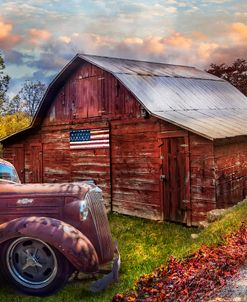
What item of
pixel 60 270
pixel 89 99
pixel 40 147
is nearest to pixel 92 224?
pixel 60 270

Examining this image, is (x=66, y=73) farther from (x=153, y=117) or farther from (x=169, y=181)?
(x=169, y=181)

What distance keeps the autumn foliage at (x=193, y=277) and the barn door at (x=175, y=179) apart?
270 inches

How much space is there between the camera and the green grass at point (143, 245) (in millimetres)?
5684

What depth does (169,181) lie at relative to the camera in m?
12.8

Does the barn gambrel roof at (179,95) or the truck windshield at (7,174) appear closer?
the truck windshield at (7,174)

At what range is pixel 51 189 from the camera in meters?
6.01

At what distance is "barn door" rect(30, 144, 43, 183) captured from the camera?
58.8 feet

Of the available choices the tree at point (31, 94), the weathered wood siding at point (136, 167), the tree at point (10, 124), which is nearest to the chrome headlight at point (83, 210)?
the weathered wood siding at point (136, 167)

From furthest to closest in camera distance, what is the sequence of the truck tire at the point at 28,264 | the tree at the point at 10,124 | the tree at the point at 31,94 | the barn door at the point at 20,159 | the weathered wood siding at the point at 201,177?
the tree at the point at 31,94 → the tree at the point at 10,124 → the barn door at the point at 20,159 → the weathered wood siding at the point at 201,177 → the truck tire at the point at 28,264

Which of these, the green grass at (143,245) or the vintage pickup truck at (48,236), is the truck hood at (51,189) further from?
the green grass at (143,245)

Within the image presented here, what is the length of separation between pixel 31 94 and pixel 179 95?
1849 inches

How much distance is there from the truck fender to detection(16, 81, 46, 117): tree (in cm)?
5481

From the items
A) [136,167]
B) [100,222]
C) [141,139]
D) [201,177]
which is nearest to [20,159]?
[136,167]

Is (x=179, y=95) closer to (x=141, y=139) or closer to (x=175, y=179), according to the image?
(x=141, y=139)
